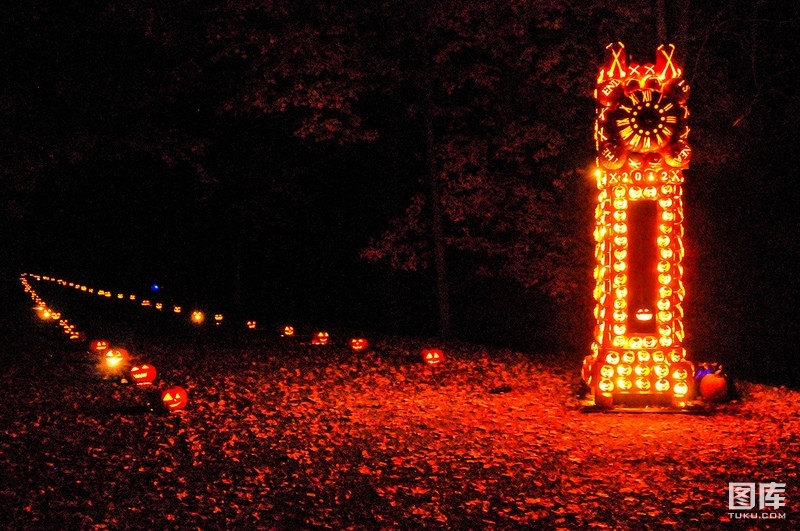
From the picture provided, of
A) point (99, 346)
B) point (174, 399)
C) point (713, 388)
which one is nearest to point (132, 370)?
point (174, 399)

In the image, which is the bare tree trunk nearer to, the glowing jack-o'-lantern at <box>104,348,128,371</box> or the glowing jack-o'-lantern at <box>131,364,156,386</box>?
the glowing jack-o'-lantern at <box>104,348,128,371</box>

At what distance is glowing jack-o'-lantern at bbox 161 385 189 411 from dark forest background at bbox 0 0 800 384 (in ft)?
30.2

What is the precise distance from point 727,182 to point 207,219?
19.7 m

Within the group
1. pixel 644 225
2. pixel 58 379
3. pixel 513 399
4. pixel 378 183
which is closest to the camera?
pixel 644 225

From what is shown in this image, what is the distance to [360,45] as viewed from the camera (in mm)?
18047

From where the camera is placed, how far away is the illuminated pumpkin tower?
10.5 metres

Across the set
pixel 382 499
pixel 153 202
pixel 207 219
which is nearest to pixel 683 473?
pixel 382 499

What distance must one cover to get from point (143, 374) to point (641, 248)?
771cm

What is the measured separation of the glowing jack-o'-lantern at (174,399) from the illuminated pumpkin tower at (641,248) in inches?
222

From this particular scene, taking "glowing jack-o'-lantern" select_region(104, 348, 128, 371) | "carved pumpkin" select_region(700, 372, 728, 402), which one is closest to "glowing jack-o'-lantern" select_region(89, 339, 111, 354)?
"glowing jack-o'-lantern" select_region(104, 348, 128, 371)

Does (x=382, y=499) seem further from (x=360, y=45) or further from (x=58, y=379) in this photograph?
(x=360, y=45)

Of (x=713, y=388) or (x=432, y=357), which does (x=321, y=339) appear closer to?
(x=432, y=357)

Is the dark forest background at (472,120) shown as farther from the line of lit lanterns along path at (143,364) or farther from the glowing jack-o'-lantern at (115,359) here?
the glowing jack-o'-lantern at (115,359)

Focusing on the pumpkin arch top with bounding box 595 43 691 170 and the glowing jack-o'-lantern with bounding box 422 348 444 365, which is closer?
the pumpkin arch top with bounding box 595 43 691 170
